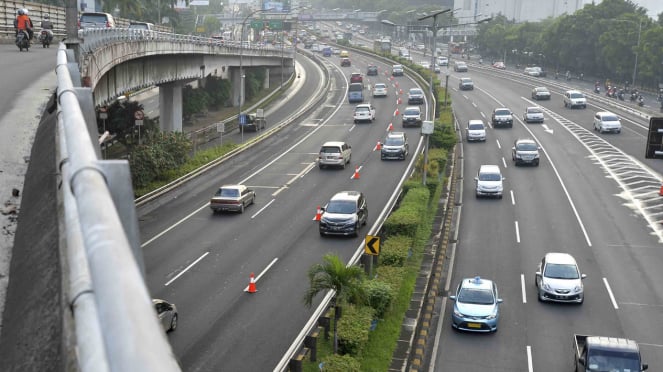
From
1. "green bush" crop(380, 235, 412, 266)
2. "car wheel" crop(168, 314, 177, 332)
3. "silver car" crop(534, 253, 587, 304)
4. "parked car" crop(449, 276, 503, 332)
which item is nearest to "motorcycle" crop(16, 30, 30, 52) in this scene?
"car wheel" crop(168, 314, 177, 332)

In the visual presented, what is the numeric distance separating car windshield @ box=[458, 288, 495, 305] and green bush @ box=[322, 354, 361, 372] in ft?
28.1

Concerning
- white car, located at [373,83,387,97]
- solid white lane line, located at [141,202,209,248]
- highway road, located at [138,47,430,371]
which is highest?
white car, located at [373,83,387,97]

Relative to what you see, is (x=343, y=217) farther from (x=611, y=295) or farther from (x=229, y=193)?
(x=611, y=295)

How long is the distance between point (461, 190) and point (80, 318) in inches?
1795

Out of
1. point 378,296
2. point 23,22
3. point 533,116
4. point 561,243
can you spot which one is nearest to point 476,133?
point 533,116

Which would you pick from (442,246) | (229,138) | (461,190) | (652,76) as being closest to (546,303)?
(442,246)

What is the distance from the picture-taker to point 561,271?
29141mm

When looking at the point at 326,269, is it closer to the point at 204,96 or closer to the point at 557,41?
the point at 204,96

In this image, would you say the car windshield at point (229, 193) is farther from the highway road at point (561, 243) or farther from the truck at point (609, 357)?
the truck at point (609, 357)

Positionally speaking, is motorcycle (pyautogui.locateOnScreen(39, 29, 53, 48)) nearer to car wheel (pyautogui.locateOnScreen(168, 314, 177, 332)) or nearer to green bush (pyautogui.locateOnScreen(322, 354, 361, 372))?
car wheel (pyautogui.locateOnScreen(168, 314, 177, 332))

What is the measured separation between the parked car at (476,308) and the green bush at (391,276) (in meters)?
2.03

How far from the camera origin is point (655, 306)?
93.0ft

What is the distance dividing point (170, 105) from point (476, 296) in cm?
4176

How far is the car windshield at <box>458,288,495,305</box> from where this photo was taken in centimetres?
2634
